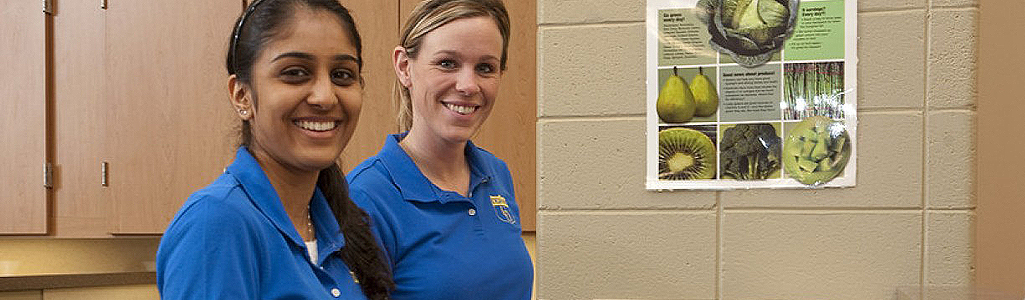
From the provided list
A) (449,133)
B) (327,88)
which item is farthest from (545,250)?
(327,88)

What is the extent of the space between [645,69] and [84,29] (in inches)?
73.7

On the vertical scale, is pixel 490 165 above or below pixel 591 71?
below

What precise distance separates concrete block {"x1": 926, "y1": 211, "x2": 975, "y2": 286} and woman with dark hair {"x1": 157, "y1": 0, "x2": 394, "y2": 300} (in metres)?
1.14

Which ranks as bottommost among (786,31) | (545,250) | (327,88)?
(545,250)

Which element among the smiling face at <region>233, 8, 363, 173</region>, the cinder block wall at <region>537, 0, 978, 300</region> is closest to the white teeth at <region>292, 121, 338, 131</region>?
the smiling face at <region>233, 8, 363, 173</region>

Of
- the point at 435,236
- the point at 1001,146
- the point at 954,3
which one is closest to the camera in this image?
the point at 435,236

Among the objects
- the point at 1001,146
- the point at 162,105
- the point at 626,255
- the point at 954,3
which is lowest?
the point at 626,255

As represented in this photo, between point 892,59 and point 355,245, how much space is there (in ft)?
3.62

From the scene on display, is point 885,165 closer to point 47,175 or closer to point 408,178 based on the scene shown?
point 408,178

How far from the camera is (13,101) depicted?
3045mm

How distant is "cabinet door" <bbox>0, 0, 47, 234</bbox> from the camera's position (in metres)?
3.04

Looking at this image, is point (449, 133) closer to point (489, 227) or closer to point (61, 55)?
point (489, 227)

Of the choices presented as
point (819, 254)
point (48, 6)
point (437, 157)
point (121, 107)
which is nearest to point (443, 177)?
point (437, 157)

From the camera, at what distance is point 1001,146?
8.10 ft
